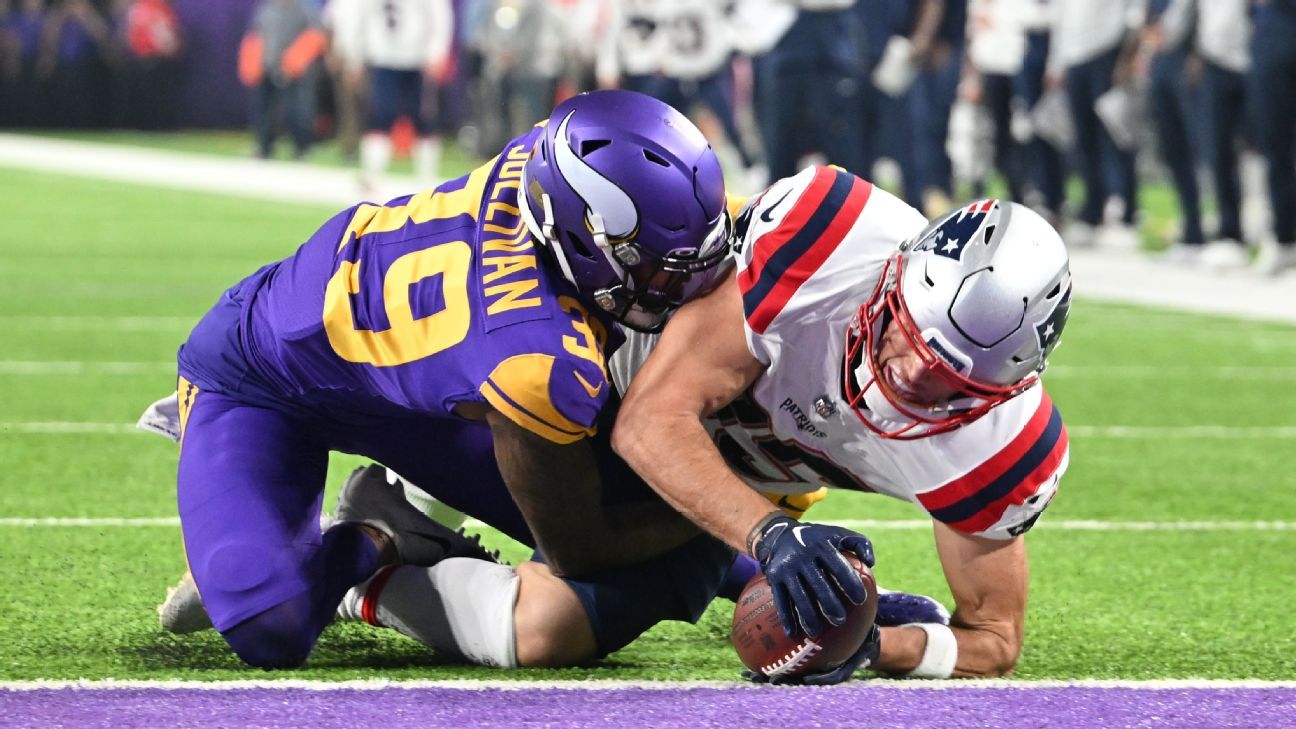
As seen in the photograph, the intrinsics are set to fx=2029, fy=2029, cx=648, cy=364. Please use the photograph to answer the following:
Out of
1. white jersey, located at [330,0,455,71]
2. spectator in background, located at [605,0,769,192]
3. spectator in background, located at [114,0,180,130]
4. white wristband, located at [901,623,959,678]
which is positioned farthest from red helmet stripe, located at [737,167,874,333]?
spectator in background, located at [114,0,180,130]

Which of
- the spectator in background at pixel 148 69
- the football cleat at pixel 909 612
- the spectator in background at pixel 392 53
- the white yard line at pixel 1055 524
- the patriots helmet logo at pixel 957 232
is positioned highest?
the patriots helmet logo at pixel 957 232

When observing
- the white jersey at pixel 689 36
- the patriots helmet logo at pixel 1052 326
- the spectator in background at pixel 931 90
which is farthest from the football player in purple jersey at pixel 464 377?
the white jersey at pixel 689 36

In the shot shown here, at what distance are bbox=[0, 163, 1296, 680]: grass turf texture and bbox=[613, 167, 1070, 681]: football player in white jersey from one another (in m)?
0.27

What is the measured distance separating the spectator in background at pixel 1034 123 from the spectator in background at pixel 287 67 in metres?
10.8

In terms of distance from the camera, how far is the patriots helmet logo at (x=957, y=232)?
3.17 m

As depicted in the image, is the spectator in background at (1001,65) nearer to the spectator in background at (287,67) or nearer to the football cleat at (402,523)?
the football cleat at (402,523)

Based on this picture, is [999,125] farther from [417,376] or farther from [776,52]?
[417,376]

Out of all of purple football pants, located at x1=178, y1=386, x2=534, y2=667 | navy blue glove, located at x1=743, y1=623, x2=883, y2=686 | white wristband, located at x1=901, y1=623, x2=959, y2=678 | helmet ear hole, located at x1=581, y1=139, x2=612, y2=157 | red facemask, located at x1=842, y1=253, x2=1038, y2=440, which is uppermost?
helmet ear hole, located at x1=581, y1=139, x2=612, y2=157

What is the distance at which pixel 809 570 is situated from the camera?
3.06m

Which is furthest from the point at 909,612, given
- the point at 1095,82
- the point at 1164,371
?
the point at 1095,82

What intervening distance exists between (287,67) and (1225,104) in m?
13.4

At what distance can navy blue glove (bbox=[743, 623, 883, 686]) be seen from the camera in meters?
3.24

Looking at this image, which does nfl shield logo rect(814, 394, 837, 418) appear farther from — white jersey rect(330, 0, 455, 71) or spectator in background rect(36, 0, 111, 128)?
spectator in background rect(36, 0, 111, 128)

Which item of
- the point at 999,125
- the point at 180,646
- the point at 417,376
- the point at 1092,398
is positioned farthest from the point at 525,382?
the point at 999,125
